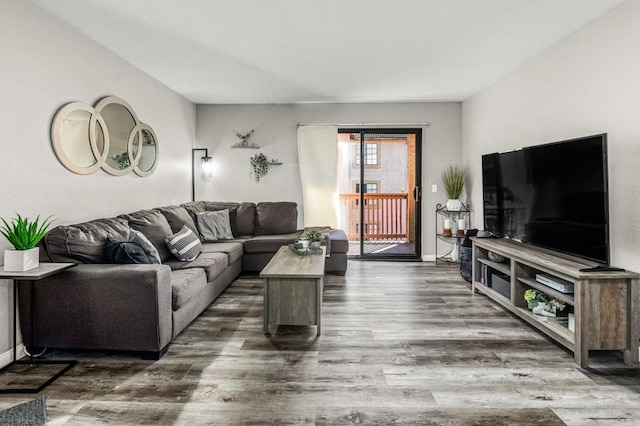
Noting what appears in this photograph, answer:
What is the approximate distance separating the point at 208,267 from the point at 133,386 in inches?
54.6

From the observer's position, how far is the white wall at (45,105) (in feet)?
8.07

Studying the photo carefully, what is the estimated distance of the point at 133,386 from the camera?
7.19ft

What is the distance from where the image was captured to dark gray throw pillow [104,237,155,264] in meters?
2.72

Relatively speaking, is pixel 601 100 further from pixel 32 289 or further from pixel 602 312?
pixel 32 289

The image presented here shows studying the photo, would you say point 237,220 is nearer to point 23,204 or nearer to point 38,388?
point 23,204

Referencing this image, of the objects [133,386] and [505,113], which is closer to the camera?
[133,386]

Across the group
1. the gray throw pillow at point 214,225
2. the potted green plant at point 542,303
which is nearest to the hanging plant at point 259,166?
the gray throw pillow at point 214,225

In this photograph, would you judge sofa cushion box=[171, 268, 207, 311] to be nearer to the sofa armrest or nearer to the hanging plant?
the sofa armrest

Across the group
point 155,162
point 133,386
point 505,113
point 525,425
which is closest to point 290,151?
point 155,162

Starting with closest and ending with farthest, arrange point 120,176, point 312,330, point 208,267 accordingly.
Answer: point 312,330, point 208,267, point 120,176

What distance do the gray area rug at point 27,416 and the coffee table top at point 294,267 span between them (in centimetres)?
165

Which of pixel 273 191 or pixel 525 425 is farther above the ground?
pixel 273 191

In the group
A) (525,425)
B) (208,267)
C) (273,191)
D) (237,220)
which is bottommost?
(525,425)

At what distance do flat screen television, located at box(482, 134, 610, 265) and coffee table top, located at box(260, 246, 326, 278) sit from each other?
1882 mm
